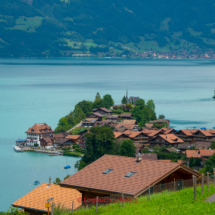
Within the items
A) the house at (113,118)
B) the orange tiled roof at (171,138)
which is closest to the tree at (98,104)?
the house at (113,118)

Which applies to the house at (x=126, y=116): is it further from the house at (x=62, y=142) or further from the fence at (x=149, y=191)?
the fence at (x=149, y=191)

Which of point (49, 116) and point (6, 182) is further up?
point (49, 116)

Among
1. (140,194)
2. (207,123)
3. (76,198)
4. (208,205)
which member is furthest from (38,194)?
(207,123)

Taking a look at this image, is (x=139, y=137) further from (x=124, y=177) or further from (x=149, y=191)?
(x=149, y=191)

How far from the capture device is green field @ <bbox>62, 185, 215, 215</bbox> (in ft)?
25.3

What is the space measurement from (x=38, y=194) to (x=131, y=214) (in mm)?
4582

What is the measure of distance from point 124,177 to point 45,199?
285 cm

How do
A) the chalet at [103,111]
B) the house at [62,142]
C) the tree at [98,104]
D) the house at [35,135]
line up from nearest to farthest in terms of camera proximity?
the house at [62,142]
the house at [35,135]
the chalet at [103,111]
the tree at [98,104]

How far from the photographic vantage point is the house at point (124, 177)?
29.7 ft

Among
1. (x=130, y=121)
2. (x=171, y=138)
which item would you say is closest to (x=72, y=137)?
(x=171, y=138)

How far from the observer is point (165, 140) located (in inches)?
1791

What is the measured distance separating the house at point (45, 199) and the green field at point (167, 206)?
1.93 meters

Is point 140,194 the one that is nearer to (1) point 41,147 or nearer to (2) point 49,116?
(1) point 41,147

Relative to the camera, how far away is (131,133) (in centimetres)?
4891
